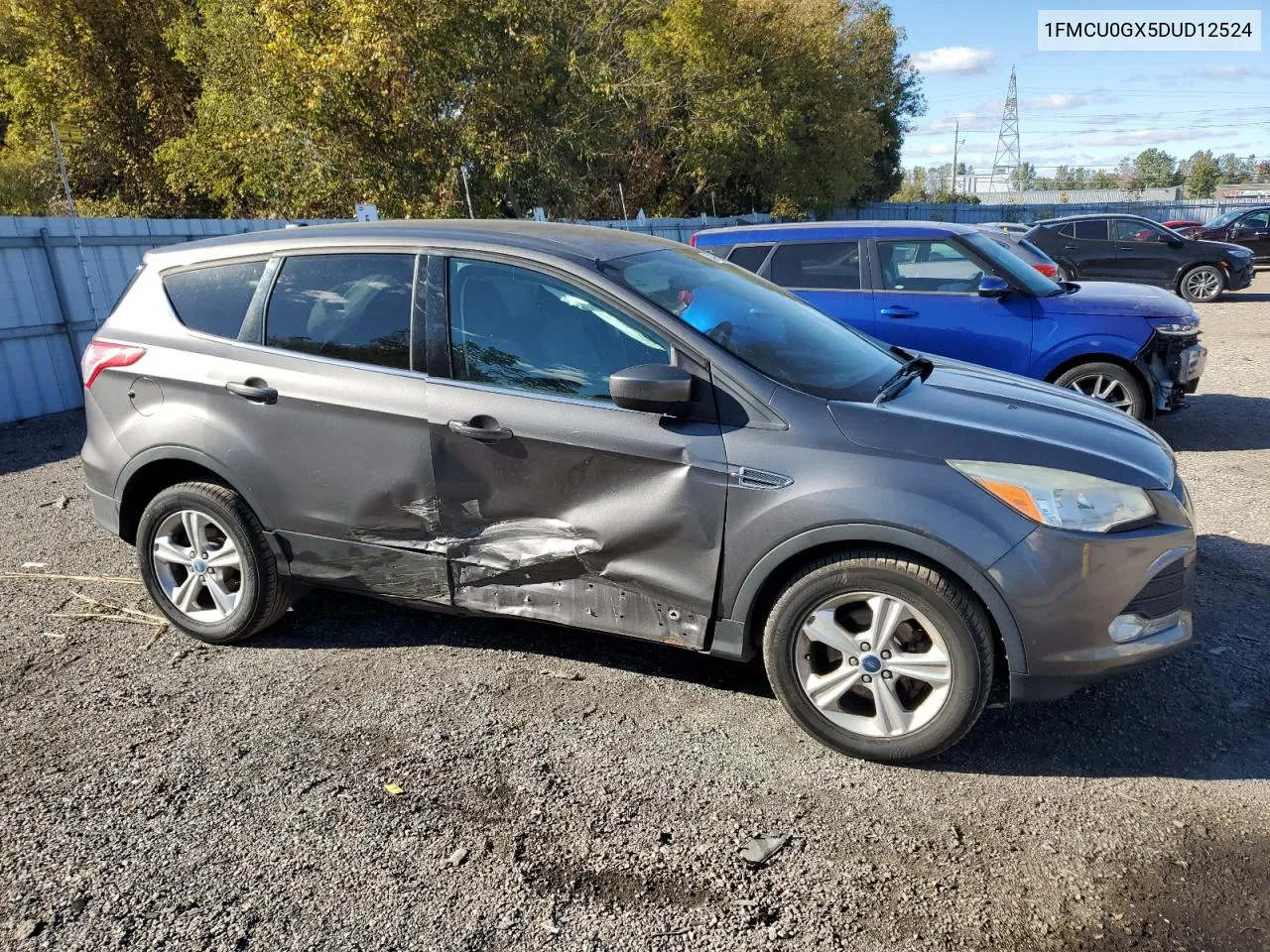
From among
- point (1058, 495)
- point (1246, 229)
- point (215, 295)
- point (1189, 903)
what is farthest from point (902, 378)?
point (1246, 229)

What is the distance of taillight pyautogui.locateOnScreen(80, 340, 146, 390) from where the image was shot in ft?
14.0

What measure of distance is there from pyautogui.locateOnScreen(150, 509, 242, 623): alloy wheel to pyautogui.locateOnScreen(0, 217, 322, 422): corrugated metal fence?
7055 millimetres

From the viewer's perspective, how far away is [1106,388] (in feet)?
24.0

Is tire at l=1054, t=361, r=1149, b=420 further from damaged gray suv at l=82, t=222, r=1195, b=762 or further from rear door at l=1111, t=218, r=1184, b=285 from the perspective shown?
rear door at l=1111, t=218, r=1184, b=285

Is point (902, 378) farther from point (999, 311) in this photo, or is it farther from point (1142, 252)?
point (1142, 252)

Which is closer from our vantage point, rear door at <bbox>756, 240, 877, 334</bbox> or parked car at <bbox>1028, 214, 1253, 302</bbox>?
rear door at <bbox>756, 240, 877, 334</bbox>

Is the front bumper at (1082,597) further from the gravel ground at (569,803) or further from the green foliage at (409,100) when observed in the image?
the green foliage at (409,100)

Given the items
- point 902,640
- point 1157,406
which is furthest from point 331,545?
point 1157,406

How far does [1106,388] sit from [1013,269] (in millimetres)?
1188

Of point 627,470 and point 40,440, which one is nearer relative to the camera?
point 627,470

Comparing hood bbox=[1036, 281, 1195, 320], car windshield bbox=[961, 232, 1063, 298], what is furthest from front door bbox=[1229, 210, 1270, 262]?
car windshield bbox=[961, 232, 1063, 298]

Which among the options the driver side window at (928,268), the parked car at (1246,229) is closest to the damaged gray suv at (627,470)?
the driver side window at (928,268)

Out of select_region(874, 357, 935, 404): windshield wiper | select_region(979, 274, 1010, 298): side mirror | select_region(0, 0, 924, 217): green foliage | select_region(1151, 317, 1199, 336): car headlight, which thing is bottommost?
select_region(1151, 317, 1199, 336): car headlight

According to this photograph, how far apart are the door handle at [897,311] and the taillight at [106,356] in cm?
543
